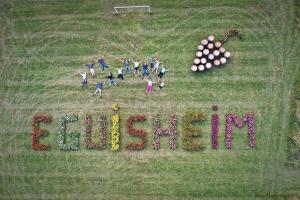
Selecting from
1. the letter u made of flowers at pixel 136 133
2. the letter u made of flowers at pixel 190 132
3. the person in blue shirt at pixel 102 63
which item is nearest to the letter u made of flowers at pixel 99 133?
the letter u made of flowers at pixel 136 133

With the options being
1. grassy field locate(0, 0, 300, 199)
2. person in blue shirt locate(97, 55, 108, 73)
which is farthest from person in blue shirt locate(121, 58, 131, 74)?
person in blue shirt locate(97, 55, 108, 73)

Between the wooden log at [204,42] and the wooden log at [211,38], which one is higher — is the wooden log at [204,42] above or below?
below

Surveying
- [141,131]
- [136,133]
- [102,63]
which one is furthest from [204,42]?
[136,133]

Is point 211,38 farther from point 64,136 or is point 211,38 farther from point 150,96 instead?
point 64,136

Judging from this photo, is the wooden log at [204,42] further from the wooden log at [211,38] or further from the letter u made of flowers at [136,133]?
the letter u made of flowers at [136,133]

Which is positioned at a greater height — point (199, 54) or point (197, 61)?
point (199, 54)
